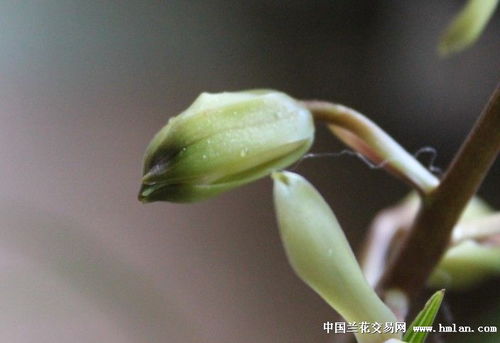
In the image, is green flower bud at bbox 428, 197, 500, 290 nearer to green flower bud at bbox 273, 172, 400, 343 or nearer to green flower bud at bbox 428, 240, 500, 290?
green flower bud at bbox 428, 240, 500, 290

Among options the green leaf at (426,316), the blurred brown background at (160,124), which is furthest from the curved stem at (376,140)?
the blurred brown background at (160,124)

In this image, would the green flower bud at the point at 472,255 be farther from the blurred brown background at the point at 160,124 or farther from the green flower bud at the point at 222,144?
the blurred brown background at the point at 160,124

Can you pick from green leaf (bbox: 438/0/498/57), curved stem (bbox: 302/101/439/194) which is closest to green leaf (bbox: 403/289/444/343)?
curved stem (bbox: 302/101/439/194)

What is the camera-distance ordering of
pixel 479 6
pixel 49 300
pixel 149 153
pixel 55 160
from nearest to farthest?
1. pixel 149 153
2. pixel 479 6
3. pixel 49 300
4. pixel 55 160

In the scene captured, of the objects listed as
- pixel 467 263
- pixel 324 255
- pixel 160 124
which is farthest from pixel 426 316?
pixel 160 124

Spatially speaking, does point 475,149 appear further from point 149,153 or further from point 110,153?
Result: point 110,153

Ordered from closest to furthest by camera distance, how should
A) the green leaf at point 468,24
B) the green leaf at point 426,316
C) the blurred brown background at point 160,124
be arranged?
the green leaf at point 426,316 → the green leaf at point 468,24 → the blurred brown background at point 160,124

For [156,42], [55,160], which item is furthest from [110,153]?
[156,42]
